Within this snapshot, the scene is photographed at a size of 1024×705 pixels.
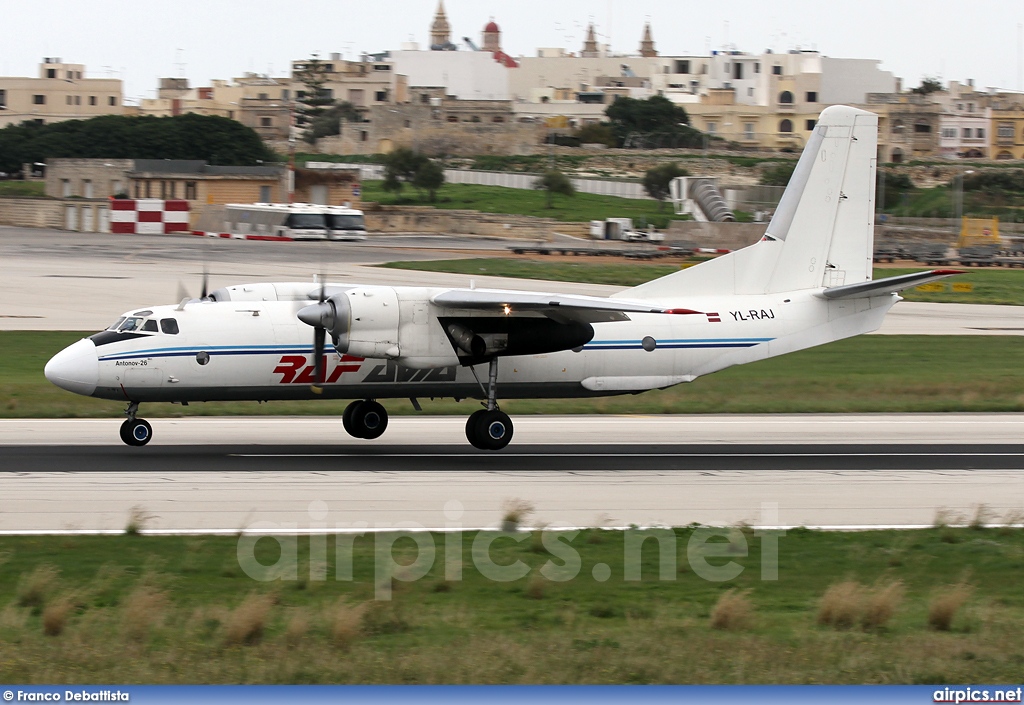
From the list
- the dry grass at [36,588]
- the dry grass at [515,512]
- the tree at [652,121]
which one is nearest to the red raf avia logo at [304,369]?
the dry grass at [515,512]

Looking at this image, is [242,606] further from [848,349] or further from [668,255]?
[668,255]

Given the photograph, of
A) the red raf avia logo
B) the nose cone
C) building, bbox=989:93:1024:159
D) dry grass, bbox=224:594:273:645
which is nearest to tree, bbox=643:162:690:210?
building, bbox=989:93:1024:159

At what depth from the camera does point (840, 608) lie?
1308 centimetres

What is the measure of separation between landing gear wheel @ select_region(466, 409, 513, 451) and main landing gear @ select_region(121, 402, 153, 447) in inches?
245

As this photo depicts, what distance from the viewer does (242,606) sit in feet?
41.6

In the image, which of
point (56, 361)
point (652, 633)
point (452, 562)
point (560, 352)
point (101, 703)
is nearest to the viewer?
point (101, 703)

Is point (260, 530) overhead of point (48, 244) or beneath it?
beneath

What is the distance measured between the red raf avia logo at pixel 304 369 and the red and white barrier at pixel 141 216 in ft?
244

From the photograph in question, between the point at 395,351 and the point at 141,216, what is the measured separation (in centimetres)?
7678

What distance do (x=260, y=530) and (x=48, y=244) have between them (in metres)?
71.7

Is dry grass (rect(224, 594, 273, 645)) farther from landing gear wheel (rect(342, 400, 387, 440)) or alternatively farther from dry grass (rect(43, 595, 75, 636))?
landing gear wheel (rect(342, 400, 387, 440))

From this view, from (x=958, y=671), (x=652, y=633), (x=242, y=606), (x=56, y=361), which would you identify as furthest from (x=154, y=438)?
(x=958, y=671)

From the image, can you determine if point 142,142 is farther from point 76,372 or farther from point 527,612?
point 527,612

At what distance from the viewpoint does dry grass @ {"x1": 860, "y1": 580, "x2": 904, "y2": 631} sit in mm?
12969
